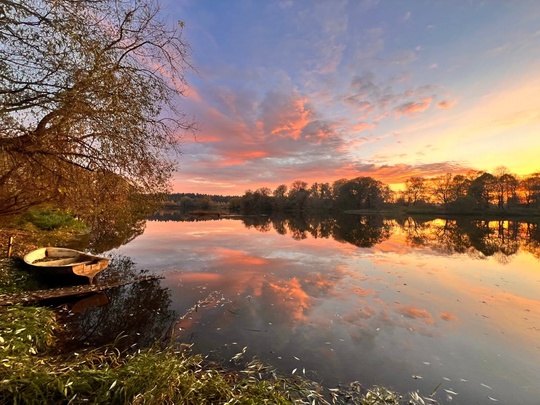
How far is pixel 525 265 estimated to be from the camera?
685 inches

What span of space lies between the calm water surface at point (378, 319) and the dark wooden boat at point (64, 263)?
315 cm

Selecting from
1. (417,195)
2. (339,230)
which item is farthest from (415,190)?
(339,230)

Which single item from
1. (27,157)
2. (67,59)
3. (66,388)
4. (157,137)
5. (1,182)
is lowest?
(66,388)

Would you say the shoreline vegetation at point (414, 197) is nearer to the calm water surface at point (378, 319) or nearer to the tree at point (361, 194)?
the tree at point (361, 194)

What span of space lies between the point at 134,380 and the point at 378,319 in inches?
305

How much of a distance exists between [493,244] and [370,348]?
85.3 feet

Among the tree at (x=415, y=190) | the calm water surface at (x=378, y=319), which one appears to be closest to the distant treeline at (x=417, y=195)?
the tree at (x=415, y=190)

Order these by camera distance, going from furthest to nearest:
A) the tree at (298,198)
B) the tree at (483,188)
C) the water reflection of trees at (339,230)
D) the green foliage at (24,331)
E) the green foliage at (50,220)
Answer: the tree at (298,198)
the tree at (483,188)
the water reflection of trees at (339,230)
the green foliage at (50,220)
the green foliage at (24,331)

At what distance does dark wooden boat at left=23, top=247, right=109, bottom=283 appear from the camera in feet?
34.9

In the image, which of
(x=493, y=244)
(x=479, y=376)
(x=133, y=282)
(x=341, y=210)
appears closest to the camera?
(x=479, y=376)

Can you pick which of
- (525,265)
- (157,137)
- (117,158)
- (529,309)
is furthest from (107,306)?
(525,265)

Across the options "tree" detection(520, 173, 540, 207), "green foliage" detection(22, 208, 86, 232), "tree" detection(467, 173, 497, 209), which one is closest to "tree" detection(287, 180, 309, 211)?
"tree" detection(467, 173, 497, 209)

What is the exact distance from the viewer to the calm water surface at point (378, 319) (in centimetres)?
615

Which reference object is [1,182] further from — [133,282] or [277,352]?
[277,352]
